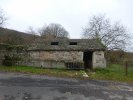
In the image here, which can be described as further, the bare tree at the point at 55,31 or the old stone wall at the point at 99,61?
the bare tree at the point at 55,31

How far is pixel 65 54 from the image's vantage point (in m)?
28.5

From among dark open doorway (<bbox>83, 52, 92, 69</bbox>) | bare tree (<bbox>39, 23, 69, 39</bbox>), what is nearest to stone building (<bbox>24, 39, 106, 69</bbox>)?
dark open doorway (<bbox>83, 52, 92, 69</bbox>)

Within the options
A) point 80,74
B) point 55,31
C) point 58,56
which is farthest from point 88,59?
point 55,31

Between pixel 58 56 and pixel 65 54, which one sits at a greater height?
pixel 65 54

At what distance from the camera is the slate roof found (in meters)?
28.3

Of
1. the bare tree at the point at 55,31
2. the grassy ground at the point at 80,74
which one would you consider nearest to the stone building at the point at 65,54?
the grassy ground at the point at 80,74

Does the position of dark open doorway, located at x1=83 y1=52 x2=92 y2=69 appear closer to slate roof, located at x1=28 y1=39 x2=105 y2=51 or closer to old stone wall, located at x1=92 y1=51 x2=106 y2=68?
slate roof, located at x1=28 y1=39 x2=105 y2=51

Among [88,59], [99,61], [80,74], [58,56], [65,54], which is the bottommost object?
[80,74]

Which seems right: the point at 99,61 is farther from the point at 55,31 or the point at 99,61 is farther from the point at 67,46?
the point at 55,31

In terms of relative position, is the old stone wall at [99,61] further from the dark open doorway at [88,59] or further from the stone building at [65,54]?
the dark open doorway at [88,59]

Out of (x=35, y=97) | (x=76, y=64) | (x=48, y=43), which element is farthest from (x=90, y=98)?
(x=48, y=43)

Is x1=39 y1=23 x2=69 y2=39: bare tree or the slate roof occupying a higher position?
x1=39 y1=23 x2=69 y2=39: bare tree

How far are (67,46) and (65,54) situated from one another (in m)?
Result: 1.31

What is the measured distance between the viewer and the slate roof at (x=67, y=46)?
92.7ft
